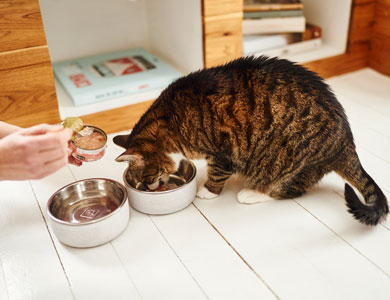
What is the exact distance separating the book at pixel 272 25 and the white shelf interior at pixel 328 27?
0.13 m

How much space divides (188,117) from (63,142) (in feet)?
1.62

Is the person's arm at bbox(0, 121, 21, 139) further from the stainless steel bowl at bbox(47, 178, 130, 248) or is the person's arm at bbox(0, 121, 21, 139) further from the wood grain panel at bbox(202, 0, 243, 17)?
the wood grain panel at bbox(202, 0, 243, 17)

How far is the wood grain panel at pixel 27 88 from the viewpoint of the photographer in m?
1.73

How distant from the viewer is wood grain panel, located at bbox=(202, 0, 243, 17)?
197cm

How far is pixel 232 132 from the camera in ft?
4.74

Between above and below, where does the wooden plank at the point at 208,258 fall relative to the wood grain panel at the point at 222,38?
below

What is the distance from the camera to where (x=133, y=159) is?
1.42 m

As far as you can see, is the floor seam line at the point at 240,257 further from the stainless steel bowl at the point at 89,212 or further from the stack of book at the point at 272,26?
the stack of book at the point at 272,26

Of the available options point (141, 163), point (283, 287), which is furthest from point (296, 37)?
point (283, 287)

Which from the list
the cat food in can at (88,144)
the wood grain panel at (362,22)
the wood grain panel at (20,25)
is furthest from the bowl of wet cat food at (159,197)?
the wood grain panel at (362,22)

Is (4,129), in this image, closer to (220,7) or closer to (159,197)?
(159,197)

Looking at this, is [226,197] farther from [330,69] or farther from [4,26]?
[330,69]

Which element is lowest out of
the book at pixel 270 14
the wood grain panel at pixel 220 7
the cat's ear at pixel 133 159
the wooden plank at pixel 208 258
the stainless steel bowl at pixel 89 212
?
the wooden plank at pixel 208 258

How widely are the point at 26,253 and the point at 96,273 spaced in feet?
0.86
